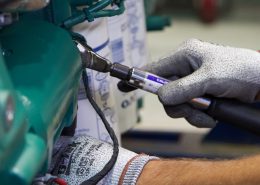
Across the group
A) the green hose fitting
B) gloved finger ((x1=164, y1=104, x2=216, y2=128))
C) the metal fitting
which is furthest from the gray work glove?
the metal fitting

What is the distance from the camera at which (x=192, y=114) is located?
58 cm

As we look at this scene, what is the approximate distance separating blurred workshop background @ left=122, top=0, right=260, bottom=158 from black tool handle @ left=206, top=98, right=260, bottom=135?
0.37 meters

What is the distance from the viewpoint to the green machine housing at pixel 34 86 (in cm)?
32

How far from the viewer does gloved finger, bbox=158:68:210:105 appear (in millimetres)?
535

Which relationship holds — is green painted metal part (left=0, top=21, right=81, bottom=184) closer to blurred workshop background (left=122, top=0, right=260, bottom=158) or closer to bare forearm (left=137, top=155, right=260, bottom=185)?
bare forearm (left=137, top=155, right=260, bottom=185)

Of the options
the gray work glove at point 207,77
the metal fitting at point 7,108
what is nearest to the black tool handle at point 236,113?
the gray work glove at point 207,77

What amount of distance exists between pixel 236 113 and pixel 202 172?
8 cm

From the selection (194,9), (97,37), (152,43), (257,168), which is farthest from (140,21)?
(194,9)

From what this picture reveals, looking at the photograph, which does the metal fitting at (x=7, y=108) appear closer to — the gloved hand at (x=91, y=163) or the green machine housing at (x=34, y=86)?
the green machine housing at (x=34, y=86)

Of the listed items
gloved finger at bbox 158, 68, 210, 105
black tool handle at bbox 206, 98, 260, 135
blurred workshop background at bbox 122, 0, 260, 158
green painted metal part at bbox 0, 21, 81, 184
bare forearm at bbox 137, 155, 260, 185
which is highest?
green painted metal part at bbox 0, 21, 81, 184

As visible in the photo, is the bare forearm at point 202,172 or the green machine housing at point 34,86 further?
the bare forearm at point 202,172

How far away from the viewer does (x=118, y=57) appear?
2.57 ft

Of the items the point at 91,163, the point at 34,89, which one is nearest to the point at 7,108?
the point at 34,89

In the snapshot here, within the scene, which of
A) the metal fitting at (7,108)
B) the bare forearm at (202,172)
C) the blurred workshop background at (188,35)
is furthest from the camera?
the blurred workshop background at (188,35)
